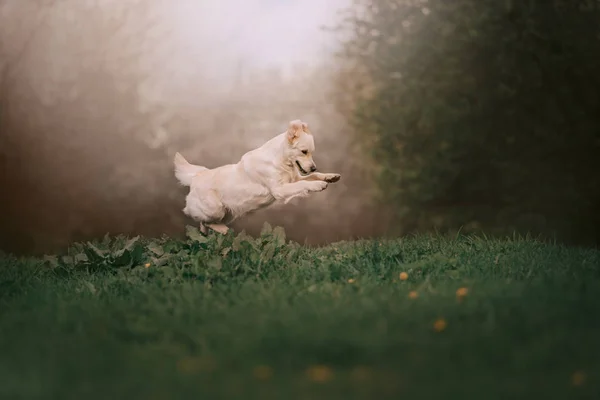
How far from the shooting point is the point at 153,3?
16.2ft

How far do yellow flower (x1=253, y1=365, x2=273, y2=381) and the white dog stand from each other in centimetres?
222

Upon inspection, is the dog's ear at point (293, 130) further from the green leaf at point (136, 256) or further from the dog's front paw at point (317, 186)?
the green leaf at point (136, 256)

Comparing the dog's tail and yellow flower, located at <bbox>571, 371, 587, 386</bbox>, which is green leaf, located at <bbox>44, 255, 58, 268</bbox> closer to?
the dog's tail

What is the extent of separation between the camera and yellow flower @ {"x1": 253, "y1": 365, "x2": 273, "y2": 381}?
5.78 ft

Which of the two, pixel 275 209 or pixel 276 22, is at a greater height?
pixel 276 22

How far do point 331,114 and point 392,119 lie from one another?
0.47m

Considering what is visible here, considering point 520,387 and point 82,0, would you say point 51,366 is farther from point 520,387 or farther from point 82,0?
point 82,0

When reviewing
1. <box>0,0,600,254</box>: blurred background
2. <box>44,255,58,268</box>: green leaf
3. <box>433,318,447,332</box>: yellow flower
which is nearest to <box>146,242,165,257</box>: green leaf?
<box>44,255,58,268</box>: green leaf

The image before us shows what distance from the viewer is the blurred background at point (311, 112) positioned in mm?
4746

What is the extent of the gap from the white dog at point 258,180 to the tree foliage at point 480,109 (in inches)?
37.7

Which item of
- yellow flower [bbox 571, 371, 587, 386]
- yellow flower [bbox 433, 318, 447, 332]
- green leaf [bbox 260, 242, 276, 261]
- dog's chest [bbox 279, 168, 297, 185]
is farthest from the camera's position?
dog's chest [bbox 279, 168, 297, 185]

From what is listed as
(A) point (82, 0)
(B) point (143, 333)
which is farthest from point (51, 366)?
(A) point (82, 0)

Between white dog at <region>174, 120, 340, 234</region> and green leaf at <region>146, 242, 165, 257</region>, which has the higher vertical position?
white dog at <region>174, 120, 340, 234</region>

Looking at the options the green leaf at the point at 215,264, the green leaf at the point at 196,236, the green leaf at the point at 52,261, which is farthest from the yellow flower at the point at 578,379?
the green leaf at the point at 52,261
